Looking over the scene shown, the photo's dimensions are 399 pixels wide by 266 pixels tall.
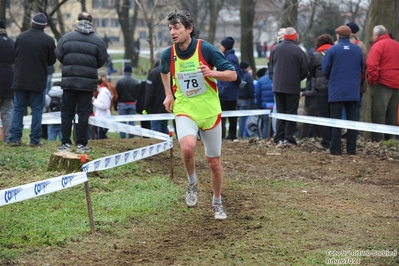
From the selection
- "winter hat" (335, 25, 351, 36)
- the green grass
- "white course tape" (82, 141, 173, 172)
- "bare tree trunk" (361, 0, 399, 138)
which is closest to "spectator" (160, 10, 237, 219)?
"white course tape" (82, 141, 173, 172)

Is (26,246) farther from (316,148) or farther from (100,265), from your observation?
(316,148)

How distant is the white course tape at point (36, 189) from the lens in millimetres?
6602

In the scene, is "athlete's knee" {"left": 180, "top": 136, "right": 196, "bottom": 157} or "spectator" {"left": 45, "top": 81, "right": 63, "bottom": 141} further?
"spectator" {"left": 45, "top": 81, "right": 63, "bottom": 141}

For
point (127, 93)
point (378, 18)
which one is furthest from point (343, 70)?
point (127, 93)

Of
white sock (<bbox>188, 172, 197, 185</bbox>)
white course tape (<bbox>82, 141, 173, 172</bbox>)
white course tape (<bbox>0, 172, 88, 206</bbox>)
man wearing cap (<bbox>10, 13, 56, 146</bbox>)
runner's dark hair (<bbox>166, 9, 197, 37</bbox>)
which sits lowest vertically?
white sock (<bbox>188, 172, 197, 185</bbox>)

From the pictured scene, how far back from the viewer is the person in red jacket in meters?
14.6

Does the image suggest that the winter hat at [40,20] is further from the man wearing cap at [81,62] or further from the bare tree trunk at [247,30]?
the bare tree trunk at [247,30]

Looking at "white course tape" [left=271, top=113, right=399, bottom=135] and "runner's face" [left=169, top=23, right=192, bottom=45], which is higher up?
"runner's face" [left=169, top=23, right=192, bottom=45]

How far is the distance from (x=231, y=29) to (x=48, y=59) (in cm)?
7465

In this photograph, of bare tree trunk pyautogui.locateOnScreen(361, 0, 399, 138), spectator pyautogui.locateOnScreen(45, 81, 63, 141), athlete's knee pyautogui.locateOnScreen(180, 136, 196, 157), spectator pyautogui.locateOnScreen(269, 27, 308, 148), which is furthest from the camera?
spectator pyautogui.locateOnScreen(45, 81, 63, 141)

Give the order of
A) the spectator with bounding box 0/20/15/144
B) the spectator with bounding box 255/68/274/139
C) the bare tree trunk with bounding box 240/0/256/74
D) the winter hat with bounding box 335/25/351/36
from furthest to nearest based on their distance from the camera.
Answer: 1. the bare tree trunk with bounding box 240/0/256/74
2. the spectator with bounding box 255/68/274/139
3. the winter hat with bounding box 335/25/351/36
4. the spectator with bounding box 0/20/15/144

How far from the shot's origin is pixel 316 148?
1509cm

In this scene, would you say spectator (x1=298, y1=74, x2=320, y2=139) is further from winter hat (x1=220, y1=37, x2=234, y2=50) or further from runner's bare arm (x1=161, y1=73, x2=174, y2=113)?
runner's bare arm (x1=161, y1=73, x2=174, y2=113)

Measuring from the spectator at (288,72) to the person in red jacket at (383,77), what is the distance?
51.2 inches
